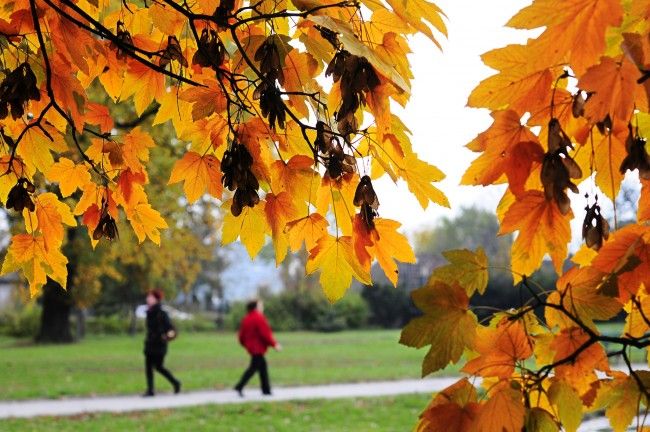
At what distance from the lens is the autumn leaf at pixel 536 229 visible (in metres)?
1.21


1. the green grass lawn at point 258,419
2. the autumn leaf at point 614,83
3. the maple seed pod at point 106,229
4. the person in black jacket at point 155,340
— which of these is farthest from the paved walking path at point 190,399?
the autumn leaf at point 614,83

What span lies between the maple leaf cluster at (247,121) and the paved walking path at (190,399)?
341 inches

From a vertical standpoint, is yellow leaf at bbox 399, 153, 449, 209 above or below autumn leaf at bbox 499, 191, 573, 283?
above

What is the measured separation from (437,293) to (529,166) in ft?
0.83

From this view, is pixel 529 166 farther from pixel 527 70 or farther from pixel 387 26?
pixel 387 26

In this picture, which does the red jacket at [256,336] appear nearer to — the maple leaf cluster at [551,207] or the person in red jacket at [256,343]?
the person in red jacket at [256,343]

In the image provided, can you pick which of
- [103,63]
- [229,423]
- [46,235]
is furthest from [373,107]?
[229,423]

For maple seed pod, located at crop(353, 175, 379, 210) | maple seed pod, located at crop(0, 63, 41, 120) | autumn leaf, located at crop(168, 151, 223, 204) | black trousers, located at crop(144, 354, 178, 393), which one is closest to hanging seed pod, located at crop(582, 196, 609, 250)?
maple seed pod, located at crop(353, 175, 379, 210)

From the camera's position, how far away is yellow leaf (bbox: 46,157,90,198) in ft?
8.07

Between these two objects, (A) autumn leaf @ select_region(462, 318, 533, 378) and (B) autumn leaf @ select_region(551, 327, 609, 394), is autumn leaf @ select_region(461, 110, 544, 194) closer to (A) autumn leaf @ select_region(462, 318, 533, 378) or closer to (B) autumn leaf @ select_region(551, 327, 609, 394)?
(A) autumn leaf @ select_region(462, 318, 533, 378)

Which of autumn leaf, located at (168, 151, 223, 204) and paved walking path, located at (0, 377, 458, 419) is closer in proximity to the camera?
autumn leaf, located at (168, 151, 223, 204)

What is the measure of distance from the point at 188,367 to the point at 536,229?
55.7 feet

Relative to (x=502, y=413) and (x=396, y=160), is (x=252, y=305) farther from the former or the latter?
(x=502, y=413)

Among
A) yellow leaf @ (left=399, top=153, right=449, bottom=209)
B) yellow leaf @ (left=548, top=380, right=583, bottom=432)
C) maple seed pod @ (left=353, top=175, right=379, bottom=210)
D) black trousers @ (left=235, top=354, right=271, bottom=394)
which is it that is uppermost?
yellow leaf @ (left=399, top=153, right=449, bottom=209)
